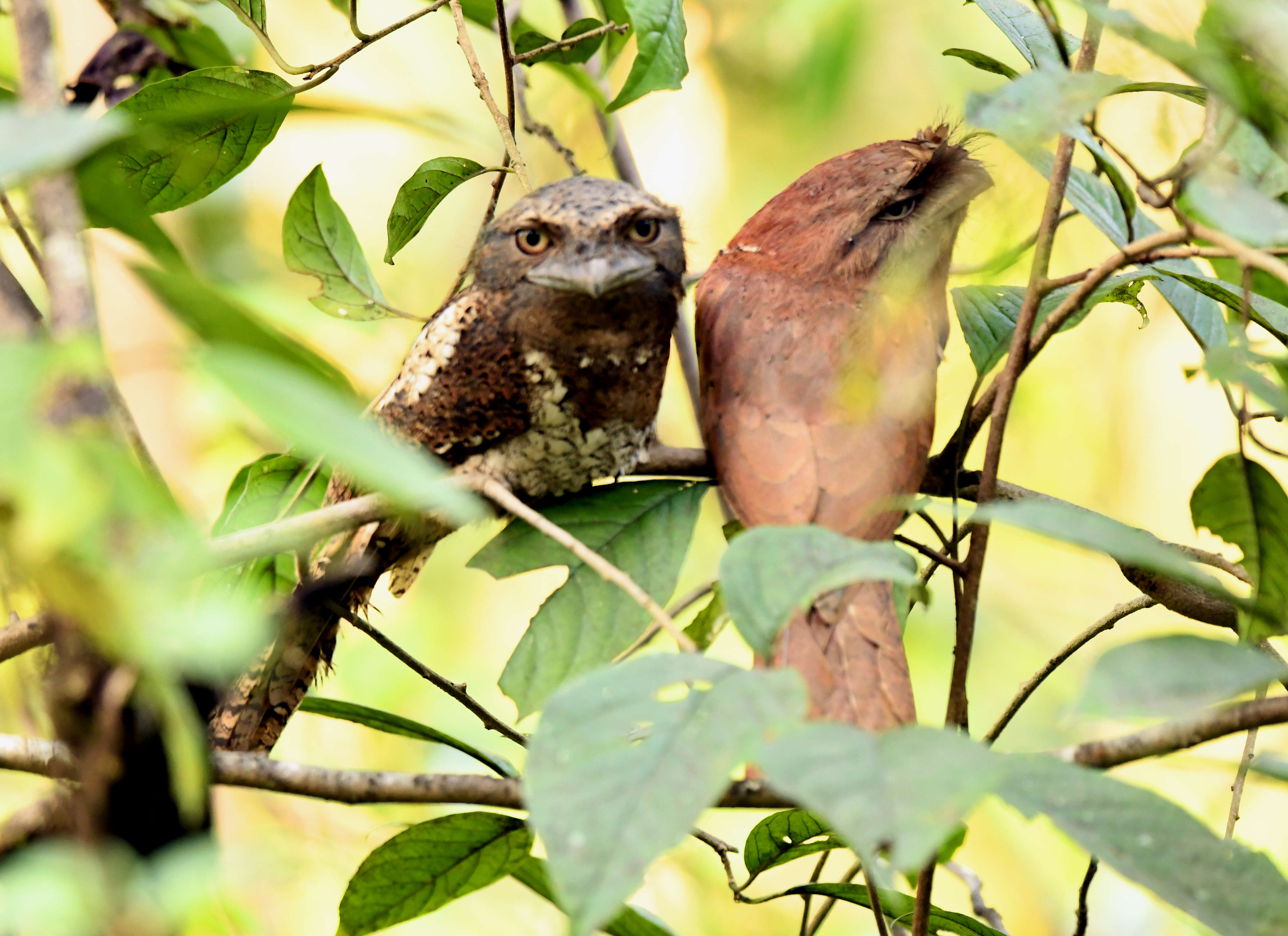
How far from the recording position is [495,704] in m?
5.28

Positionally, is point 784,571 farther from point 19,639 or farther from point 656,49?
point 656,49

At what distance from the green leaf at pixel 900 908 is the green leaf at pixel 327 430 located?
2.92 feet

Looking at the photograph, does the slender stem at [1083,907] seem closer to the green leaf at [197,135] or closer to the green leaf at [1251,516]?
the green leaf at [1251,516]

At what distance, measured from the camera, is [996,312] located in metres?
1.67

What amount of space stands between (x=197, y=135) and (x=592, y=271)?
0.58 meters

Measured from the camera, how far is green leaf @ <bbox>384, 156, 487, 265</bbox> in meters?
1.69

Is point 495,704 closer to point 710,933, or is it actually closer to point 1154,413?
point 710,933

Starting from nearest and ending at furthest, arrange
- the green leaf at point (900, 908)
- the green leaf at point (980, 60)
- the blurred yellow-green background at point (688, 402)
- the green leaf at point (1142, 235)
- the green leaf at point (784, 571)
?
1. the green leaf at point (784, 571)
2. the green leaf at point (900, 908)
3. the green leaf at point (980, 60)
4. the green leaf at point (1142, 235)
5. the blurred yellow-green background at point (688, 402)

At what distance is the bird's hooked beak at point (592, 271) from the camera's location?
1692 millimetres

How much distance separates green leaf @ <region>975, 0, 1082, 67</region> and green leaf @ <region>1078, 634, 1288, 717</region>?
95cm

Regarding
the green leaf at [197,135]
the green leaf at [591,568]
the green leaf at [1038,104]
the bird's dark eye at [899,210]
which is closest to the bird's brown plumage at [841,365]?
the bird's dark eye at [899,210]

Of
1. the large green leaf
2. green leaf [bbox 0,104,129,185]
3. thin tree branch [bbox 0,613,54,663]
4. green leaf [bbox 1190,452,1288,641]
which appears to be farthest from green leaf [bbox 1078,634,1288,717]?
the large green leaf

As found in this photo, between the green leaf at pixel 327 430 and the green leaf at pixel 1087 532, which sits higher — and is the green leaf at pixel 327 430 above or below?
above

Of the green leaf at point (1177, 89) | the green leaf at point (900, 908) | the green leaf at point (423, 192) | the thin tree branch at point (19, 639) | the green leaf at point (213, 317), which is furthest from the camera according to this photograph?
the green leaf at point (423, 192)
